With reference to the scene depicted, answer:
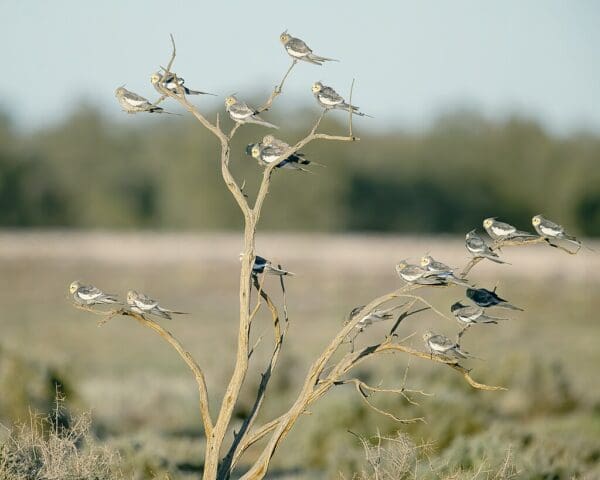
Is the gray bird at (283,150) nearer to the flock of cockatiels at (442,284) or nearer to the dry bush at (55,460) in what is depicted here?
the flock of cockatiels at (442,284)

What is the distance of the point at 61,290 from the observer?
40.9 m

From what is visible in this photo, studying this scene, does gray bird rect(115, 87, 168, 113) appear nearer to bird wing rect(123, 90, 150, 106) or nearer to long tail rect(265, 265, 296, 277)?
bird wing rect(123, 90, 150, 106)

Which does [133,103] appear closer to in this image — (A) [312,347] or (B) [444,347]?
(B) [444,347]

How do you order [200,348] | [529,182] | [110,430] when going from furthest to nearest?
[529,182] → [200,348] → [110,430]

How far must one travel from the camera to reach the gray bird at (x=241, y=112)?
7562 millimetres

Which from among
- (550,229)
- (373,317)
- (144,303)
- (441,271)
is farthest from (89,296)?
(550,229)

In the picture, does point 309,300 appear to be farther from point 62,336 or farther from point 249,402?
point 249,402

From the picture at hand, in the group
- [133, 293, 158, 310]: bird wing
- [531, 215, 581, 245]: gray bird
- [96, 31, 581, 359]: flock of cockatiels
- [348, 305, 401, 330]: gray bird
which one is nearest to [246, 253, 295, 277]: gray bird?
[96, 31, 581, 359]: flock of cockatiels

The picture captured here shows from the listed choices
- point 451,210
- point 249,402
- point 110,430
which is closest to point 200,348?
point 249,402

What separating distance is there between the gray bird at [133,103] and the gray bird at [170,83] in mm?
133

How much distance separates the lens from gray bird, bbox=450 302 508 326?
7039 mm

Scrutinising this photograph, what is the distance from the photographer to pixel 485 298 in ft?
22.9

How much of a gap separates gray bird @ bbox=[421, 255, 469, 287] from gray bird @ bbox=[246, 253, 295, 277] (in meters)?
0.89

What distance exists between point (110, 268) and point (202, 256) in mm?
3607
